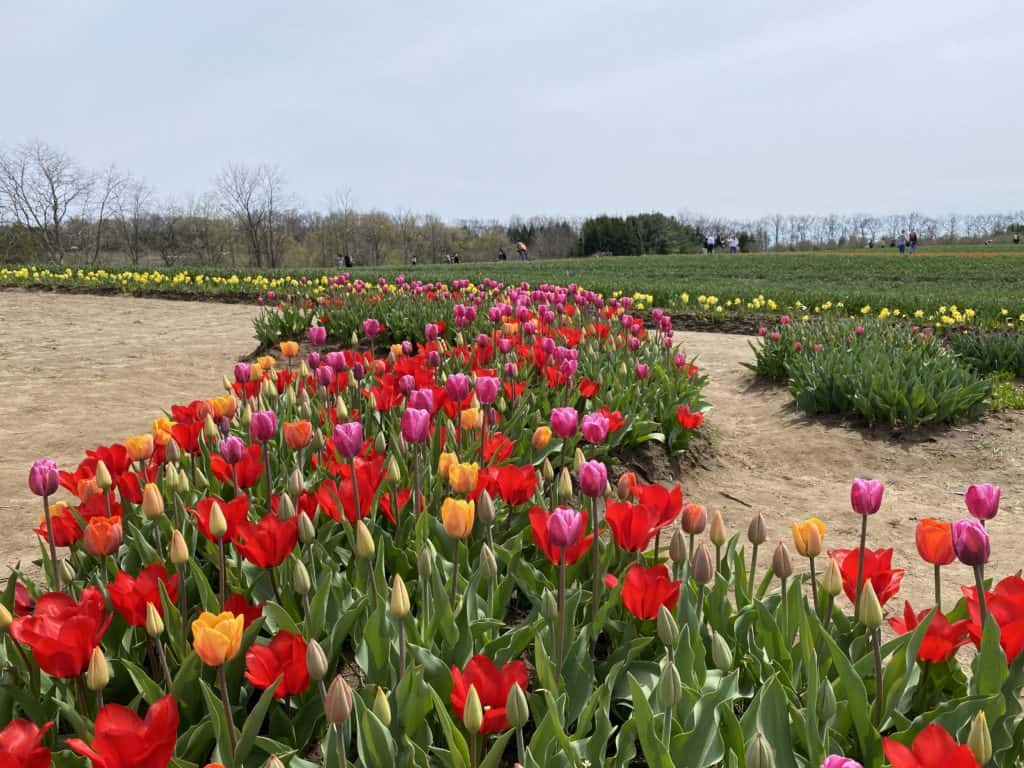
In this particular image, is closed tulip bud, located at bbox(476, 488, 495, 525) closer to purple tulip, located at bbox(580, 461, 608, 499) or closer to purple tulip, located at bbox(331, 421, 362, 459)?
purple tulip, located at bbox(580, 461, 608, 499)

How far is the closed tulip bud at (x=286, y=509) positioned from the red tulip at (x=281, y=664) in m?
0.47

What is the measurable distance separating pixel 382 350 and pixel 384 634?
21.6 ft

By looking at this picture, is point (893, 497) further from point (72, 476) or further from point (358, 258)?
point (358, 258)

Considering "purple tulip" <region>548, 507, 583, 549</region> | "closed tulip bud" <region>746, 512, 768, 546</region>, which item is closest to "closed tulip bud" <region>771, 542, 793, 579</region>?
"closed tulip bud" <region>746, 512, 768, 546</region>

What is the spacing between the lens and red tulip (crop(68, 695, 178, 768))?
101 cm

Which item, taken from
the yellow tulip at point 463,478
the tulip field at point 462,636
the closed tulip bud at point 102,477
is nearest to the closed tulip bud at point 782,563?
the tulip field at point 462,636

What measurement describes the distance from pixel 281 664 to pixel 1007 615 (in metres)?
1.38

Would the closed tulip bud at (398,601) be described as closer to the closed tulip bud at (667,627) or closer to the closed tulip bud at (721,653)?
the closed tulip bud at (667,627)

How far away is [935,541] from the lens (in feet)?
5.17

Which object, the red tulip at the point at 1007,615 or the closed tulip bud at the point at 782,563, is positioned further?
the closed tulip bud at the point at 782,563

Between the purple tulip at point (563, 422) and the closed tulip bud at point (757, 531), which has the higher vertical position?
the purple tulip at point (563, 422)

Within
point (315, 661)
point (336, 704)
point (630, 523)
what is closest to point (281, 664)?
point (315, 661)

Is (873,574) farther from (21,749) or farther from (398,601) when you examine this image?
(21,749)

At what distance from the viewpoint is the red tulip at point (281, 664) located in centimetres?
135
